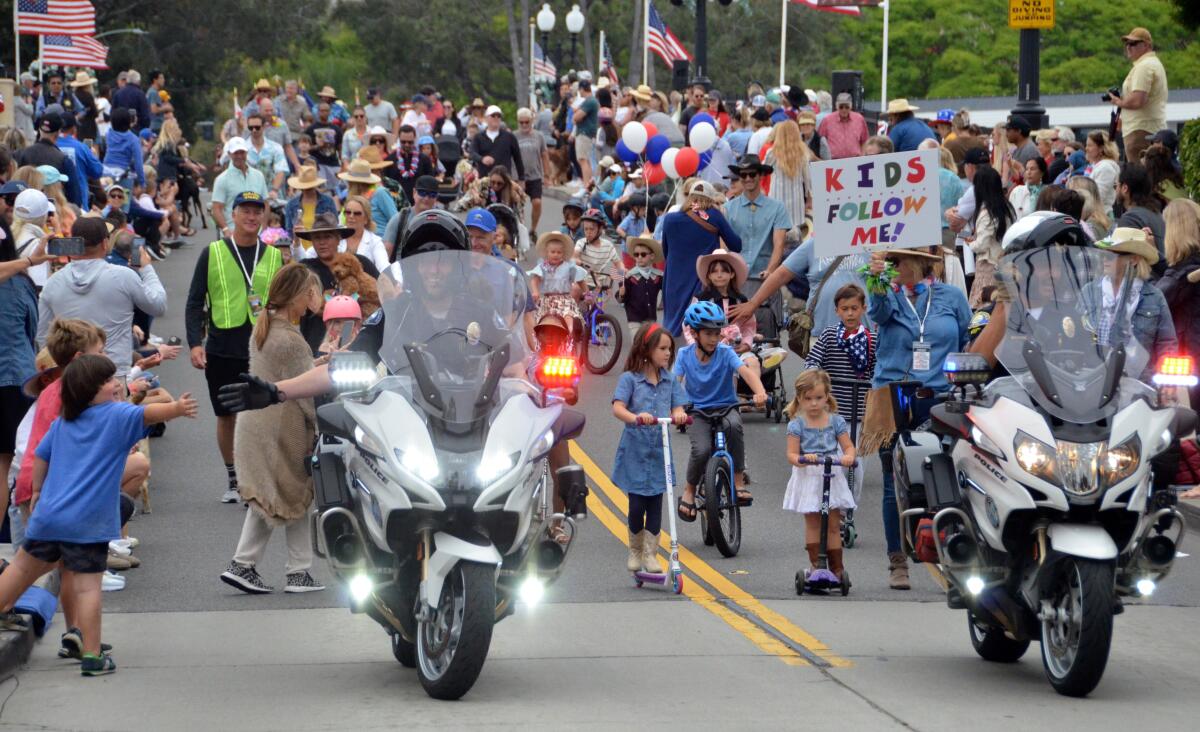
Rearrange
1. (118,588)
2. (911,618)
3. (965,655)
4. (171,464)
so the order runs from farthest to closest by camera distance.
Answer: (171,464), (118,588), (911,618), (965,655)

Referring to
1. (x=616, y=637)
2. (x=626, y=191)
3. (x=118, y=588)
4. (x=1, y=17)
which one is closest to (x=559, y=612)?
(x=616, y=637)

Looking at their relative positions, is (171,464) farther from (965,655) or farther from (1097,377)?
(1097,377)

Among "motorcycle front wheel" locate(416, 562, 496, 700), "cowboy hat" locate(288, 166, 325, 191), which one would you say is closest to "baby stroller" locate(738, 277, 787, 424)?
"cowboy hat" locate(288, 166, 325, 191)

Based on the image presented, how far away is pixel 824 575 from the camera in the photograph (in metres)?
11.3

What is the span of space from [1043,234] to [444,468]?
315 centimetres

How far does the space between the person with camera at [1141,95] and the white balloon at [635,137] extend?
9.15m

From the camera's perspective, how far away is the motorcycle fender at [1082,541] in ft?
26.2

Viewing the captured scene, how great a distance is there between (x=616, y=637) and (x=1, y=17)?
4913cm

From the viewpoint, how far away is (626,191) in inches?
1133

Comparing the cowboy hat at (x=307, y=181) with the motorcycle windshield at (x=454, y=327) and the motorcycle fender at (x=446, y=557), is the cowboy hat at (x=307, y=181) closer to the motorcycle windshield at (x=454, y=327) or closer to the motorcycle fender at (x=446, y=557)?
the motorcycle windshield at (x=454, y=327)

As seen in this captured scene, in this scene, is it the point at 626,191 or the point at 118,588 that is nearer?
the point at 118,588

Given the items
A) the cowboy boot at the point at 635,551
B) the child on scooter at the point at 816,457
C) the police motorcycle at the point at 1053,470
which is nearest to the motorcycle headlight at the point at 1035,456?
the police motorcycle at the point at 1053,470

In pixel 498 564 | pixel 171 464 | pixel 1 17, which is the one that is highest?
pixel 1 17

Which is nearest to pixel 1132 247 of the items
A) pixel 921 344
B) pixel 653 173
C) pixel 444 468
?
pixel 921 344
